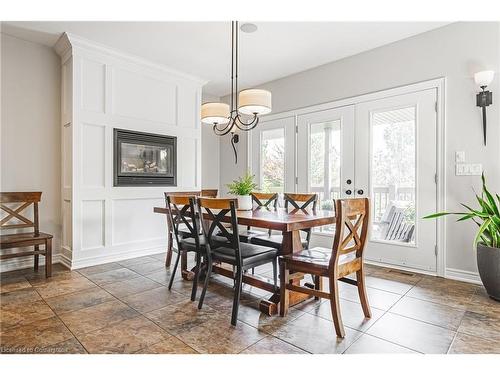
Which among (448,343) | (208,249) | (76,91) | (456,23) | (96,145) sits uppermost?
(456,23)

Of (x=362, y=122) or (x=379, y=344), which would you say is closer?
(x=379, y=344)

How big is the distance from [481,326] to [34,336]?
303cm

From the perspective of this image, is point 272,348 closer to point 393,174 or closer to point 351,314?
point 351,314

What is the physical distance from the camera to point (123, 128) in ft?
13.0

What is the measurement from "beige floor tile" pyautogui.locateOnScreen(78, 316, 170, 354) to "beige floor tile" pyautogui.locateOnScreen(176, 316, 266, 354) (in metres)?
0.19

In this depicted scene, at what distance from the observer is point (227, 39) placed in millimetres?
3539

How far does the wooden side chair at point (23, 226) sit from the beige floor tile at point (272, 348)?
256 cm

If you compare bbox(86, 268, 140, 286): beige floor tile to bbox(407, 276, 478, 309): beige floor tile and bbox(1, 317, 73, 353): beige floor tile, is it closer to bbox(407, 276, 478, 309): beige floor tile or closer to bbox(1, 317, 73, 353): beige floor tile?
bbox(1, 317, 73, 353): beige floor tile

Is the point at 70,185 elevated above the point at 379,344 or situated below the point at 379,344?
above

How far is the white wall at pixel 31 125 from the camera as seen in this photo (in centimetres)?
344

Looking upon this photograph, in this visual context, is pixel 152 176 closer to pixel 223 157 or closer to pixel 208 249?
pixel 223 157

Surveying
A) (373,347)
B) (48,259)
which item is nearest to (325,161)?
(373,347)

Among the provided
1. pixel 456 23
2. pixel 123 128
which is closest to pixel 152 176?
pixel 123 128
